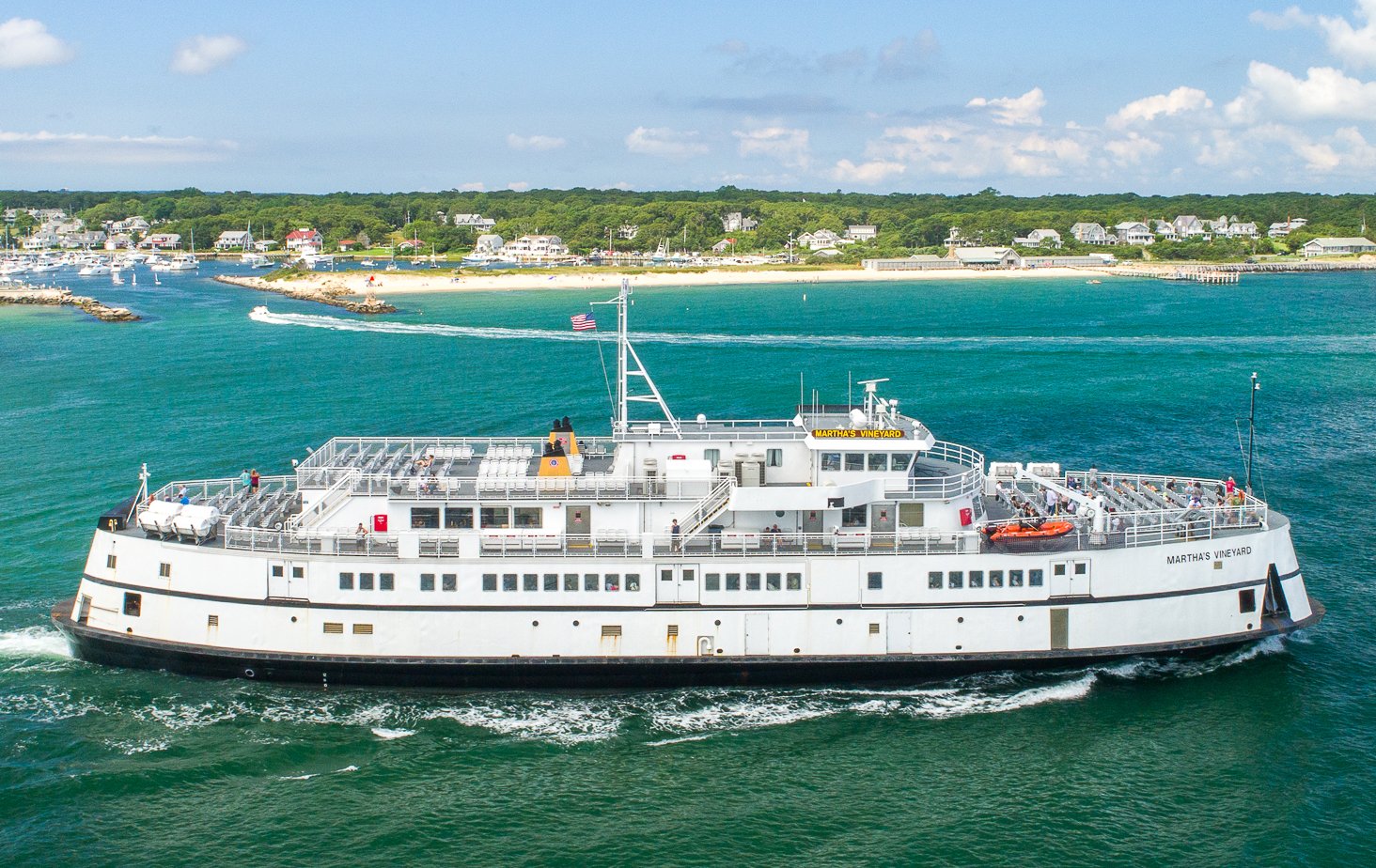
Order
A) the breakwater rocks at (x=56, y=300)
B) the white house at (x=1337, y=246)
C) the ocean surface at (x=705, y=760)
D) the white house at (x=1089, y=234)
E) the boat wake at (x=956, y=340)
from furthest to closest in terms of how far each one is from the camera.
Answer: the white house at (x=1089, y=234)
the white house at (x=1337, y=246)
the breakwater rocks at (x=56, y=300)
the boat wake at (x=956, y=340)
the ocean surface at (x=705, y=760)

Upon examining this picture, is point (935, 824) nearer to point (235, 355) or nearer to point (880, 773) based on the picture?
point (880, 773)

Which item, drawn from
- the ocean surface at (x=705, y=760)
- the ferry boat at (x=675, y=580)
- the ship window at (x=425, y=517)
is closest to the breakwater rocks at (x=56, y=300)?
the ocean surface at (x=705, y=760)

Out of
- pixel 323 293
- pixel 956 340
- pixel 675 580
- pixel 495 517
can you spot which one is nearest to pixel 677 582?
pixel 675 580

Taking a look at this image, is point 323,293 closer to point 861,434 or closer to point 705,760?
point 861,434

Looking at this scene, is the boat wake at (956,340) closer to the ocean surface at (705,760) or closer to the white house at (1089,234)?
the ocean surface at (705,760)

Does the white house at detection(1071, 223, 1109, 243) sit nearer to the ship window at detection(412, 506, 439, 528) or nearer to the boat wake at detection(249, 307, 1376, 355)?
the boat wake at detection(249, 307, 1376, 355)

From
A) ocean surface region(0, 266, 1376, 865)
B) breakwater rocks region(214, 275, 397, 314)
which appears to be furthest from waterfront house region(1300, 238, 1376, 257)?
ocean surface region(0, 266, 1376, 865)
